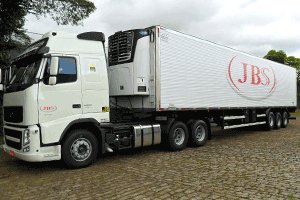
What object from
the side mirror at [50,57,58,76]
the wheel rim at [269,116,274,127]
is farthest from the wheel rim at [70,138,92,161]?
the wheel rim at [269,116,274,127]

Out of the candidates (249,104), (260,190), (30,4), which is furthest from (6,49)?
(260,190)

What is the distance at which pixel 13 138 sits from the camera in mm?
7605

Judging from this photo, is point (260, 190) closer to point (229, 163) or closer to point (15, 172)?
point (229, 163)

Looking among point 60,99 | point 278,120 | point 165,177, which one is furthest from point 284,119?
point 60,99

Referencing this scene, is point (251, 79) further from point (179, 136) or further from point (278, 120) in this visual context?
point (179, 136)

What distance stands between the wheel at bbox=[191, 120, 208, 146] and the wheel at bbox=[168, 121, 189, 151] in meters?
0.33

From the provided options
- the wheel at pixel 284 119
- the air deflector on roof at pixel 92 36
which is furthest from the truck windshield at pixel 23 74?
the wheel at pixel 284 119

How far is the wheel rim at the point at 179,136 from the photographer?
1018 centimetres

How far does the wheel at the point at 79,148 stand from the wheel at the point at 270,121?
11228mm

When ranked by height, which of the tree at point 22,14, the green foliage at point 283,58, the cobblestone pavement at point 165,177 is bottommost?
the cobblestone pavement at point 165,177

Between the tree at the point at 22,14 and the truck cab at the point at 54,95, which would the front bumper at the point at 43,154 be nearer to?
the truck cab at the point at 54,95

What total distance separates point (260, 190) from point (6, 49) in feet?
44.6

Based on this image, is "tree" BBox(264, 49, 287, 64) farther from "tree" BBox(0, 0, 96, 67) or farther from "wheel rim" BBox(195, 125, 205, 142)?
"wheel rim" BBox(195, 125, 205, 142)

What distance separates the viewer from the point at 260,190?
18.6 ft
